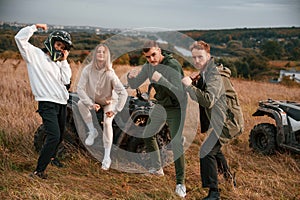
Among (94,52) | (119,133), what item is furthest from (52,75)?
(119,133)

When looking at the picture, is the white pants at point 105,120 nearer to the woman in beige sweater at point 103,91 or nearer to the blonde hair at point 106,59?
the woman in beige sweater at point 103,91

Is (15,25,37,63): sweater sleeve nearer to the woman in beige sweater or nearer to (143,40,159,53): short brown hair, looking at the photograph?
the woman in beige sweater

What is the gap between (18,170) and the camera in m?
4.67

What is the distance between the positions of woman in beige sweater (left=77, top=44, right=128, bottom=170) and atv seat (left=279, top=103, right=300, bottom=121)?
254 centimetres

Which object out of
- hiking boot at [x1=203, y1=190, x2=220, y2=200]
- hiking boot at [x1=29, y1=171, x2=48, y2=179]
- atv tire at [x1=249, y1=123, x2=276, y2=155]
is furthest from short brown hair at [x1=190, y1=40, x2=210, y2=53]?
atv tire at [x1=249, y1=123, x2=276, y2=155]

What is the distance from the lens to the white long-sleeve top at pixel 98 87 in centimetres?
479

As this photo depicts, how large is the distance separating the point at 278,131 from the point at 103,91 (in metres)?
2.75

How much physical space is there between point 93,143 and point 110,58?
1.21 meters

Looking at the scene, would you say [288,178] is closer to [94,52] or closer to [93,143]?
[93,143]

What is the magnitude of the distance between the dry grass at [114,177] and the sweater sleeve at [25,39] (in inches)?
55.3

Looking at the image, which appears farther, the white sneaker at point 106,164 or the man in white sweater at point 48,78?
the white sneaker at point 106,164

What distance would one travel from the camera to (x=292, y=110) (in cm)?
556

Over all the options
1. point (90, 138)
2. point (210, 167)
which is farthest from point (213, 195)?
point (90, 138)

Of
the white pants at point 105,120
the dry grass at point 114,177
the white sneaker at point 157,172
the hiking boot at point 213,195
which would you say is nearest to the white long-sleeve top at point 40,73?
the white pants at point 105,120
